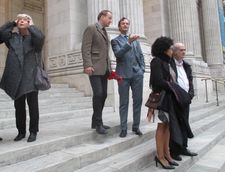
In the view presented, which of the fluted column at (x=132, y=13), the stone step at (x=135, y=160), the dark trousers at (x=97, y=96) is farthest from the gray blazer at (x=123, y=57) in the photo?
the fluted column at (x=132, y=13)

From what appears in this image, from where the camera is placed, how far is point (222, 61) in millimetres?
19688

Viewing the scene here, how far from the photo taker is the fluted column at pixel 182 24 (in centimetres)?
1341

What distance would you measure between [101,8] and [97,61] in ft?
16.0

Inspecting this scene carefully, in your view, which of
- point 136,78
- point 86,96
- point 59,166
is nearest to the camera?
point 59,166

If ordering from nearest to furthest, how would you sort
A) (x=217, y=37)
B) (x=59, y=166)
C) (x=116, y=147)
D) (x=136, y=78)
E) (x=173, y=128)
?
1. (x=59, y=166)
2. (x=173, y=128)
3. (x=116, y=147)
4. (x=136, y=78)
5. (x=217, y=37)

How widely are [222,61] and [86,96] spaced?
1451 cm

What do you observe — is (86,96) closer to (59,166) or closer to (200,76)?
(59,166)

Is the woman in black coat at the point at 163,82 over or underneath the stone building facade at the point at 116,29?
underneath

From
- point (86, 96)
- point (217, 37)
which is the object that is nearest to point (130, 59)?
point (86, 96)

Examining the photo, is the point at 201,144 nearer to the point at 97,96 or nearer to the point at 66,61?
the point at 97,96

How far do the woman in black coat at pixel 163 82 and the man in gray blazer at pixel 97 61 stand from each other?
88cm

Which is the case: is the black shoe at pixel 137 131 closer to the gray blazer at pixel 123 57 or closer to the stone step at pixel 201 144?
the stone step at pixel 201 144

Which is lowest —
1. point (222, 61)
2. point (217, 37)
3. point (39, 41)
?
point (39, 41)

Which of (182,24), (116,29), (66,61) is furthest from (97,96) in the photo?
(182,24)
